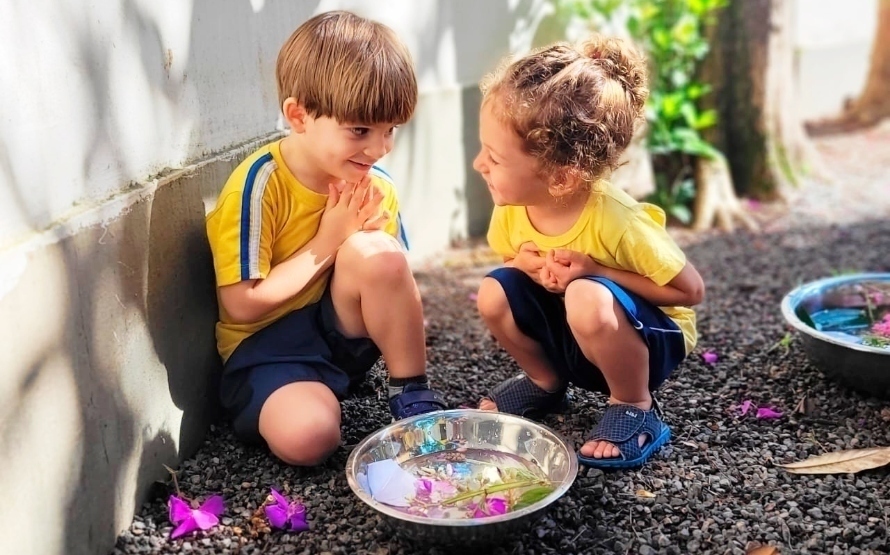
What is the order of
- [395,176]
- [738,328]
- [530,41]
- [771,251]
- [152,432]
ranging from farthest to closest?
[530,41]
[771,251]
[395,176]
[738,328]
[152,432]

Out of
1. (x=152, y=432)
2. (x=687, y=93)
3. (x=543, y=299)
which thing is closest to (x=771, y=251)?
(x=687, y=93)

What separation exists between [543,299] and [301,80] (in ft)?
2.77

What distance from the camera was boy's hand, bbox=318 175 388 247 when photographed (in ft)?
8.02

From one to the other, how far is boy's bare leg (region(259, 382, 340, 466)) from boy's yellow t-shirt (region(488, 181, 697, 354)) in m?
0.70

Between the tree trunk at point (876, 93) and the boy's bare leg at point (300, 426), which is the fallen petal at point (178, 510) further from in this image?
the tree trunk at point (876, 93)

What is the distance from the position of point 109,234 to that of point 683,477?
144 centimetres

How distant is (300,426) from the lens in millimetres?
2260

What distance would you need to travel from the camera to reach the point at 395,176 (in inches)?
161

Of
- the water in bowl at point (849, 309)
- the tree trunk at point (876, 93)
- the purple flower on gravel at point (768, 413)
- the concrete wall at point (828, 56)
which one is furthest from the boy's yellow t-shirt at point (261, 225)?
the concrete wall at point (828, 56)

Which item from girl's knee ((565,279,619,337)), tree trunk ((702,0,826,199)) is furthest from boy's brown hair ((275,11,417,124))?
tree trunk ((702,0,826,199))

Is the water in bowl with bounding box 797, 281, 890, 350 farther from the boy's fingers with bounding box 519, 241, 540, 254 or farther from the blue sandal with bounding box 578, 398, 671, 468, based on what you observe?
the boy's fingers with bounding box 519, 241, 540, 254

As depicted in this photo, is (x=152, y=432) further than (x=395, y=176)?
No

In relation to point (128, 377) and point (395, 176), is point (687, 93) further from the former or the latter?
point (128, 377)

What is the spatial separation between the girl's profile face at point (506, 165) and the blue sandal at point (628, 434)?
590 millimetres
